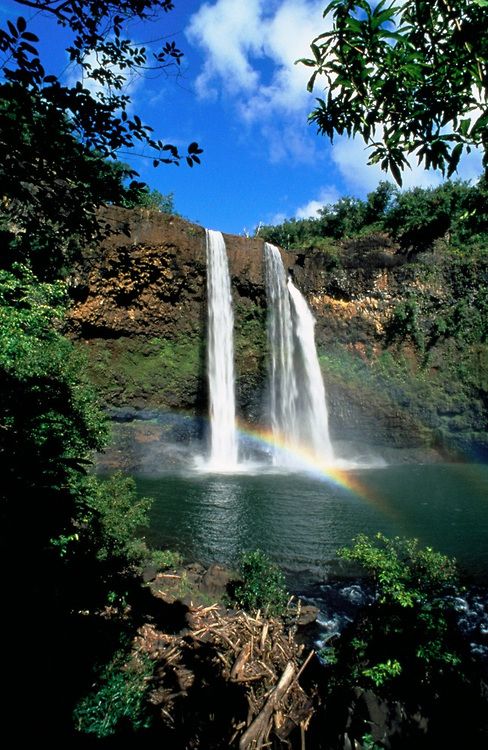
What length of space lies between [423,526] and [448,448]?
13840 mm

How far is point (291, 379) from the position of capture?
23844mm

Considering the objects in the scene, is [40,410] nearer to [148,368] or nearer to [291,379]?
[148,368]

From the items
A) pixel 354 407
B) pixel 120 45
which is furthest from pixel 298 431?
pixel 120 45

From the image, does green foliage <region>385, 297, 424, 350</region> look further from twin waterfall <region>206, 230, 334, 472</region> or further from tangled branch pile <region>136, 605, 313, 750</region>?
tangled branch pile <region>136, 605, 313, 750</region>

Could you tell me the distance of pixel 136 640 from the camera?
491 centimetres

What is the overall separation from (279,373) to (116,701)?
66.7 ft

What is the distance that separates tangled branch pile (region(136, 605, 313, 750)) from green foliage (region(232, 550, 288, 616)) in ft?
1.28

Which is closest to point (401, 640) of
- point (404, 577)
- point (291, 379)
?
point (404, 577)

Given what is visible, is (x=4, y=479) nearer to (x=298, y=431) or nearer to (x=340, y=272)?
(x=298, y=431)

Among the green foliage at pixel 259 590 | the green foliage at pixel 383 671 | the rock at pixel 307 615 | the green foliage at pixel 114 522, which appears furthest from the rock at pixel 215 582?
the green foliage at pixel 383 671

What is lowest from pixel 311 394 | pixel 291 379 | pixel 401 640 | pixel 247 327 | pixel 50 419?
pixel 401 640

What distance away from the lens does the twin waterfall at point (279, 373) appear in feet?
71.9

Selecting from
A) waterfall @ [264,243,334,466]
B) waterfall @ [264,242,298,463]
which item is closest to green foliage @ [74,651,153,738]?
waterfall @ [264,243,334,466]

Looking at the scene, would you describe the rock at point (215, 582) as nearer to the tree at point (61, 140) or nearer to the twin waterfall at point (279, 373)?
the tree at point (61, 140)
